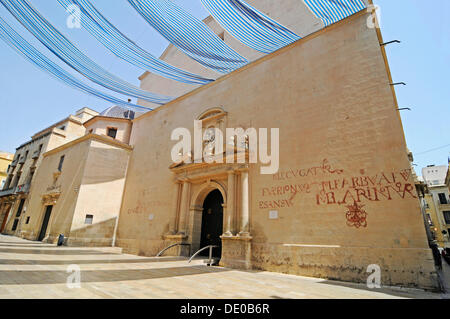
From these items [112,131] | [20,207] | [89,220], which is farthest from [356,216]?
[20,207]

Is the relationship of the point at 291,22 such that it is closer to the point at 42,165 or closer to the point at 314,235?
the point at 314,235

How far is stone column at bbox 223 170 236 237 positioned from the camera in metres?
7.64

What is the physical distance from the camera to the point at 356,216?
18.3 feet

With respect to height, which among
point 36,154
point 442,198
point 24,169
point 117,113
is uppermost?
point 117,113

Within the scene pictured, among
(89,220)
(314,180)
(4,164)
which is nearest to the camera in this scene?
(314,180)

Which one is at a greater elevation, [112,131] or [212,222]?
[112,131]

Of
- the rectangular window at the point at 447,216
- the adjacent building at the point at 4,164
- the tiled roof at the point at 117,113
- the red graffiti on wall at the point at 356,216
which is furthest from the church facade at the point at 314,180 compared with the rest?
the rectangular window at the point at 447,216

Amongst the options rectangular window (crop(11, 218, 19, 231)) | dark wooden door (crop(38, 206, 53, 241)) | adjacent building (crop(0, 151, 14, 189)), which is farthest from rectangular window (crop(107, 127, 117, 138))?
adjacent building (crop(0, 151, 14, 189))

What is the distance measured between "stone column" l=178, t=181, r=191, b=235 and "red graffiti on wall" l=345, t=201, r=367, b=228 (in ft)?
19.5

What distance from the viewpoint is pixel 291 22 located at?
9141 millimetres

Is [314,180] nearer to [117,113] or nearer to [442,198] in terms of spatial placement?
[117,113]

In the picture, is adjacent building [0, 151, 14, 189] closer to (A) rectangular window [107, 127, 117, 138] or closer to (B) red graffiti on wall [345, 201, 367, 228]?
(A) rectangular window [107, 127, 117, 138]

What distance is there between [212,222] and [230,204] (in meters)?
1.87

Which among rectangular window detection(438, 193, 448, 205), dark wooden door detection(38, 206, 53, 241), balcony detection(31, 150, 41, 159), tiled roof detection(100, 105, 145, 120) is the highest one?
tiled roof detection(100, 105, 145, 120)
